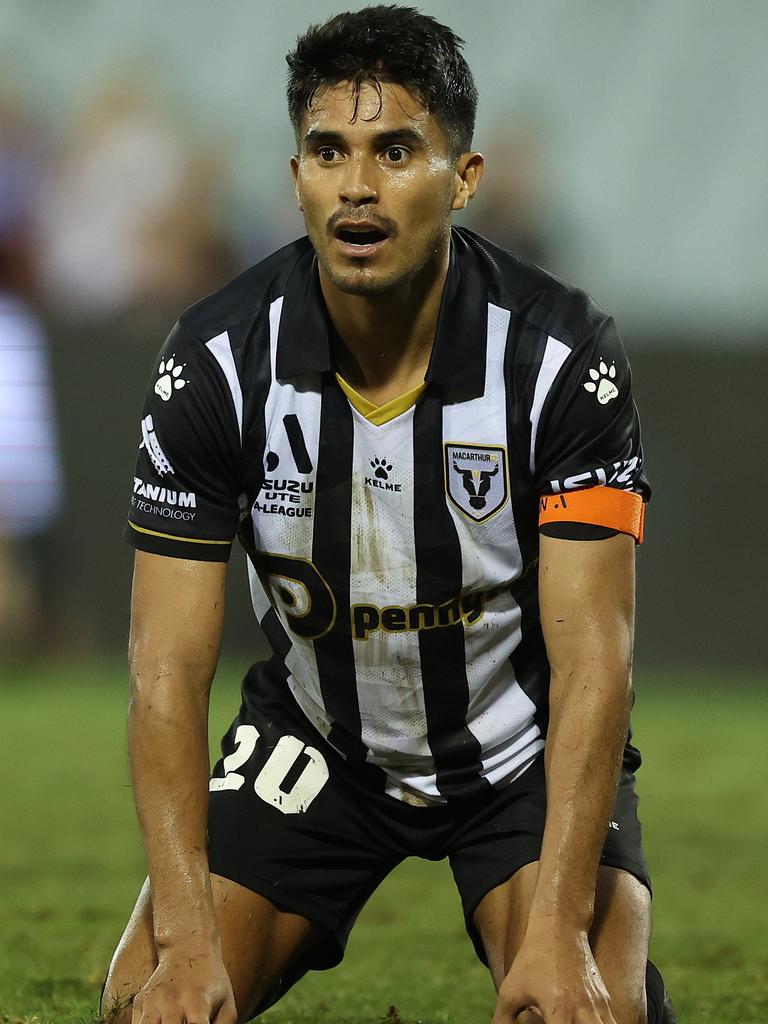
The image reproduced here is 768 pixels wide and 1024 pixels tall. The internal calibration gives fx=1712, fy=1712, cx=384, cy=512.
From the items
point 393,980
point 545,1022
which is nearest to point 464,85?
point 545,1022

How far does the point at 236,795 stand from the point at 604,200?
9787mm

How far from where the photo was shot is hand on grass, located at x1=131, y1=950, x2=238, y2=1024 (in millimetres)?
3035

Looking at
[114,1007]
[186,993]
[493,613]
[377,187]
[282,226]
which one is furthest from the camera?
[282,226]

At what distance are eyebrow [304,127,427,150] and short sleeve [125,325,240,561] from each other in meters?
0.45

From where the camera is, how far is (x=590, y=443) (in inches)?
127

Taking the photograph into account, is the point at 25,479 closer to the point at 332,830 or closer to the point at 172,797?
the point at 332,830

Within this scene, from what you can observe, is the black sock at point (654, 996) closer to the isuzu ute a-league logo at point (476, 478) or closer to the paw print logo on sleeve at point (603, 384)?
the isuzu ute a-league logo at point (476, 478)

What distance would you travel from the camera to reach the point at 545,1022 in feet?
9.64

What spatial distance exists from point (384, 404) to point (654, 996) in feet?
4.30

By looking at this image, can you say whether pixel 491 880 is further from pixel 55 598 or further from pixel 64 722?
pixel 55 598

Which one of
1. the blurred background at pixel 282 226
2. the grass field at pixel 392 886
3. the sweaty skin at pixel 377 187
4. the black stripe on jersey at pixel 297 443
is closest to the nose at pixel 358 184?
the sweaty skin at pixel 377 187

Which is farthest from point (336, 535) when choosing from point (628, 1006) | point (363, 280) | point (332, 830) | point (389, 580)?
point (628, 1006)

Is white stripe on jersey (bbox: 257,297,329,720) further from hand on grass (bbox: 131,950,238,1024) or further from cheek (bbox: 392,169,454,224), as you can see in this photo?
hand on grass (bbox: 131,950,238,1024)

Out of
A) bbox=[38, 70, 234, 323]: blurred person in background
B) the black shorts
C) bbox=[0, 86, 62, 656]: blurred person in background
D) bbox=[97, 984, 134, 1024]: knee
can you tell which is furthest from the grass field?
bbox=[38, 70, 234, 323]: blurred person in background
